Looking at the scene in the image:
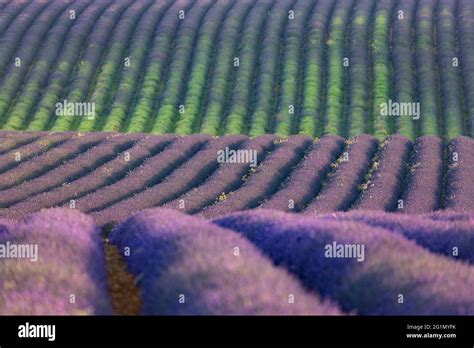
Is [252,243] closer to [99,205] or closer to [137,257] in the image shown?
[137,257]

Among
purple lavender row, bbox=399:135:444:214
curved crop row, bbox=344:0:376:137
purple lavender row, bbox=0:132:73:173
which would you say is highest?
curved crop row, bbox=344:0:376:137

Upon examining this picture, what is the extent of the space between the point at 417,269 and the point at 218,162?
19.6 metres

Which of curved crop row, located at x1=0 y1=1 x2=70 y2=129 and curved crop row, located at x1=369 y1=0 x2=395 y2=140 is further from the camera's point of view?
curved crop row, located at x1=0 y1=1 x2=70 y2=129

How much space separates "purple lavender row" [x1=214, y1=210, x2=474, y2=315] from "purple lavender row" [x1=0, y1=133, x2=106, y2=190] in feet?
51.1

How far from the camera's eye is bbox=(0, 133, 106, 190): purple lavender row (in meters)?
25.9

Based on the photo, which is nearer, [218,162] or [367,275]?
[367,275]

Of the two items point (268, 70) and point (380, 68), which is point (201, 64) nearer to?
point (268, 70)

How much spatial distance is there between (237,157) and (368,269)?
19981mm

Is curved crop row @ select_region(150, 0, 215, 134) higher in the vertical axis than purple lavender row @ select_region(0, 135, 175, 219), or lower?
higher

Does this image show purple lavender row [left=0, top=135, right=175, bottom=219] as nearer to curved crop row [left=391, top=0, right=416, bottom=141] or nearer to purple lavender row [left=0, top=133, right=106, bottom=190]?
purple lavender row [left=0, top=133, right=106, bottom=190]

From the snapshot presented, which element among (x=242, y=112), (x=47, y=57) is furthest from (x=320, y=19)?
(x=47, y=57)

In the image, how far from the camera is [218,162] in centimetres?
2856

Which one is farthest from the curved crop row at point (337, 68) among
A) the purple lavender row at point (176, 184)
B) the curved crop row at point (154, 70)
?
the purple lavender row at point (176, 184)

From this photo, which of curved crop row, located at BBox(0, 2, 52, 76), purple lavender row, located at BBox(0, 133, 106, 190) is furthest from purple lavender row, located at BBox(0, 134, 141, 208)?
curved crop row, located at BBox(0, 2, 52, 76)
